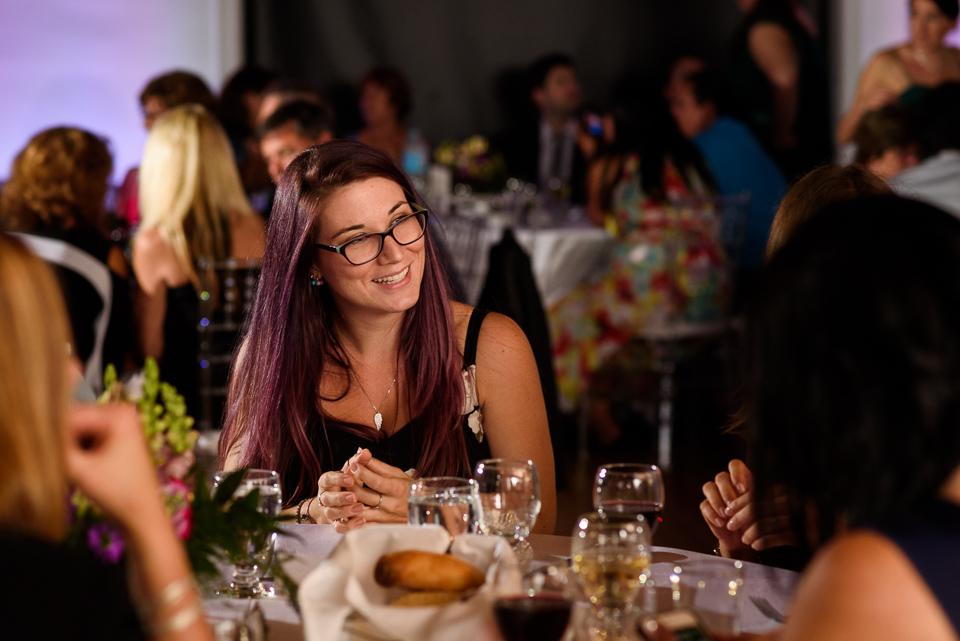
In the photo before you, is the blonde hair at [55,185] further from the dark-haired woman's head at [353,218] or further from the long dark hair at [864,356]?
the long dark hair at [864,356]

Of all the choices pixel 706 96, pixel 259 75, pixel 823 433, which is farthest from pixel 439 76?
pixel 823 433

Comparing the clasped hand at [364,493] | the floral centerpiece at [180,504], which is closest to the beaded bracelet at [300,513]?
the clasped hand at [364,493]

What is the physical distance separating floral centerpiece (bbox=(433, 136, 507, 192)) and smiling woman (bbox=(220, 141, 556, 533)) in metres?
4.69

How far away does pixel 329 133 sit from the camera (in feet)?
13.5

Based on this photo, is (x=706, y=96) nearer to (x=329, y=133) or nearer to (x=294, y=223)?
(x=329, y=133)

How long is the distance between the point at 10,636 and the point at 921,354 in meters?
0.76

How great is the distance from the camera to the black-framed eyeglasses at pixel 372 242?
194 cm

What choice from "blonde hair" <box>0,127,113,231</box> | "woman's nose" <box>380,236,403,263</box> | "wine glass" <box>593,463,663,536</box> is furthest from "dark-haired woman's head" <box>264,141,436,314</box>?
"blonde hair" <box>0,127,113,231</box>

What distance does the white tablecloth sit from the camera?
484 cm

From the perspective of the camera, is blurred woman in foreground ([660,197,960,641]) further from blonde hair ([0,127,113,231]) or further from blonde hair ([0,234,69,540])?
blonde hair ([0,127,113,231])

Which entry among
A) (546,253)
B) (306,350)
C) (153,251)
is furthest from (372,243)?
(546,253)

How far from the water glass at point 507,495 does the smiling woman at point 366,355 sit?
451mm

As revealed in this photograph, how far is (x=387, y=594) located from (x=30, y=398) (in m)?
0.46

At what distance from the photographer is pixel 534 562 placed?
140 centimetres
